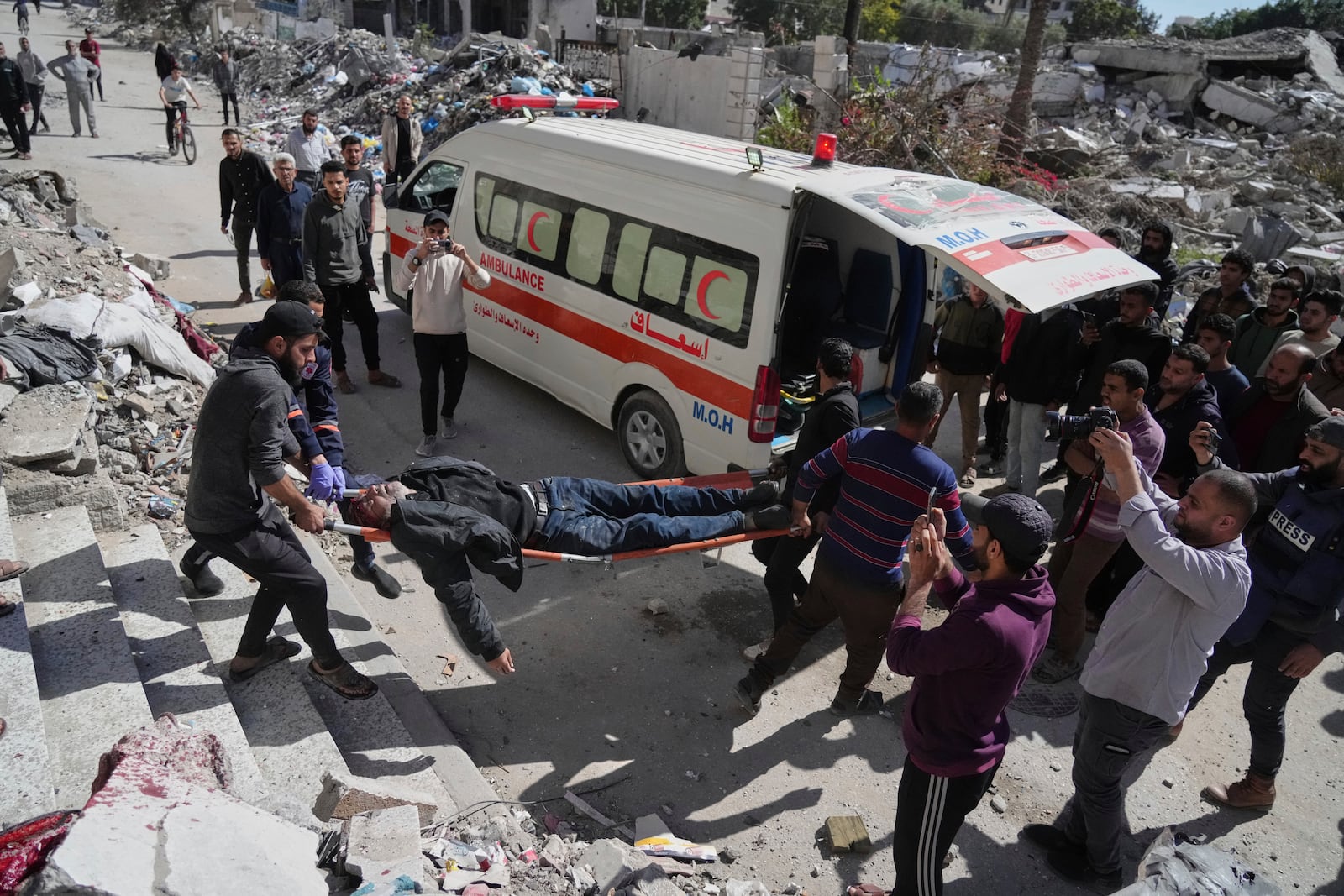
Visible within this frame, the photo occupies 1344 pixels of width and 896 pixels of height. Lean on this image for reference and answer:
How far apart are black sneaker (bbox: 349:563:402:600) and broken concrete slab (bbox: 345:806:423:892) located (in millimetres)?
2058

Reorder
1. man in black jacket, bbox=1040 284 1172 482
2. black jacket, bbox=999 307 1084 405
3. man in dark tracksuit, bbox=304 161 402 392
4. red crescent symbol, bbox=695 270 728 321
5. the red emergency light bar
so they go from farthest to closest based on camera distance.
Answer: the red emergency light bar < man in dark tracksuit, bbox=304 161 402 392 < black jacket, bbox=999 307 1084 405 < man in black jacket, bbox=1040 284 1172 482 < red crescent symbol, bbox=695 270 728 321

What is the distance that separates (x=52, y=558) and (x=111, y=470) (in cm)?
113

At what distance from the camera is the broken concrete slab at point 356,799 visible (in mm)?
3191

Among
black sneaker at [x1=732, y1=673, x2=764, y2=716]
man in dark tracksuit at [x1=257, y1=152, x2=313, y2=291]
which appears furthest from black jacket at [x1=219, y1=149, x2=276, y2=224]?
black sneaker at [x1=732, y1=673, x2=764, y2=716]

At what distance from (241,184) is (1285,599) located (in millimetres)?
9225

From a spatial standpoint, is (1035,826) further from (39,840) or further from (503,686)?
(39,840)

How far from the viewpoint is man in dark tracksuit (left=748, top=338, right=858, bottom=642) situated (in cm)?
428

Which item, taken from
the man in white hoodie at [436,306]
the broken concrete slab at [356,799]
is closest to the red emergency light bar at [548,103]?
the man in white hoodie at [436,306]

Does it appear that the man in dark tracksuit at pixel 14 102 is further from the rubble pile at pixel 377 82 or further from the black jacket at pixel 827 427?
the black jacket at pixel 827 427

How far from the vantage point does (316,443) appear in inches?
169

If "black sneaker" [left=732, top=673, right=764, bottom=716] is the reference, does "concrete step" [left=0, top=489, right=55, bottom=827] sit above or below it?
above

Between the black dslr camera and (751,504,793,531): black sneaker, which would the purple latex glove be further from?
the black dslr camera

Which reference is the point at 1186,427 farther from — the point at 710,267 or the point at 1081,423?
the point at 710,267

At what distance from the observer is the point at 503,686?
176 inches
